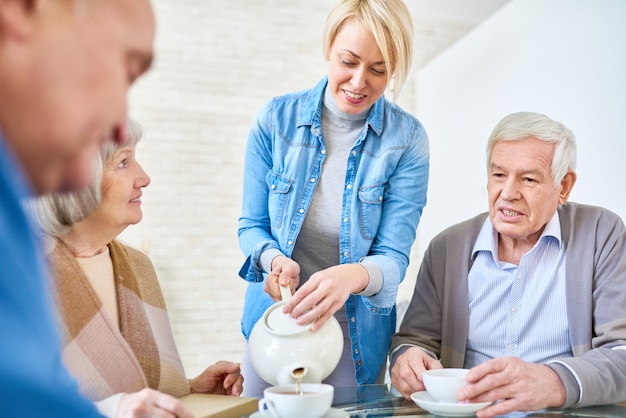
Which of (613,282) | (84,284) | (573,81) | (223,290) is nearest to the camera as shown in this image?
(84,284)

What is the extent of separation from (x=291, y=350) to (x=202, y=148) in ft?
14.9

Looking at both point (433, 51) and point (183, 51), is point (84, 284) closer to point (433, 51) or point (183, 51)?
point (183, 51)

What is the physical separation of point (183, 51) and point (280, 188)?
424 cm

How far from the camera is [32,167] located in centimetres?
37

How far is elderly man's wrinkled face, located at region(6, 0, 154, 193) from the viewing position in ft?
1.17

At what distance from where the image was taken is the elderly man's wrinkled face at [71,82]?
36 centimetres

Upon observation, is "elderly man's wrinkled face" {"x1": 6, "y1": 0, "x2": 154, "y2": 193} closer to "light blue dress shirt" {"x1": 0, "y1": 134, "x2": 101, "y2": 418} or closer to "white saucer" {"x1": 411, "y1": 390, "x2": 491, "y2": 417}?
"light blue dress shirt" {"x1": 0, "y1": 134, "x2": 101, "y2": 418}

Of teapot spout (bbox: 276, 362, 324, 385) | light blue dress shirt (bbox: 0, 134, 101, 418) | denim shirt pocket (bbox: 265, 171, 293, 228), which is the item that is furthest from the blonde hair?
light blue dress shirt (bbox: 0, 134, 101, 418)

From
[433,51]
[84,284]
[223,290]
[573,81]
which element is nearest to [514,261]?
[84,284]

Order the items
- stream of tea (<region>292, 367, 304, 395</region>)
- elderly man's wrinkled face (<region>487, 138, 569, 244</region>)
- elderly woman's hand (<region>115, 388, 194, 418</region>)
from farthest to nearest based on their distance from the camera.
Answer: elderly man's wrinkled face (<region>487, 138, 569, 244</region>), stream of tea (<region>292, 367, 304, 395</region>), elderly woman's hand (<region>115, 388, 194, 418</region>)

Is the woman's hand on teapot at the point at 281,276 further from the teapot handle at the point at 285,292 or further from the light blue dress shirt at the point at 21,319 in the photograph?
the light blue dress shirt at the point at 21,319

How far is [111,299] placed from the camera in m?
1.24

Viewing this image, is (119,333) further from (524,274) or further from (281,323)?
(524,274)

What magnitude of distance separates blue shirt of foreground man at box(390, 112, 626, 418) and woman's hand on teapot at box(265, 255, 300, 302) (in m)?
0.34
